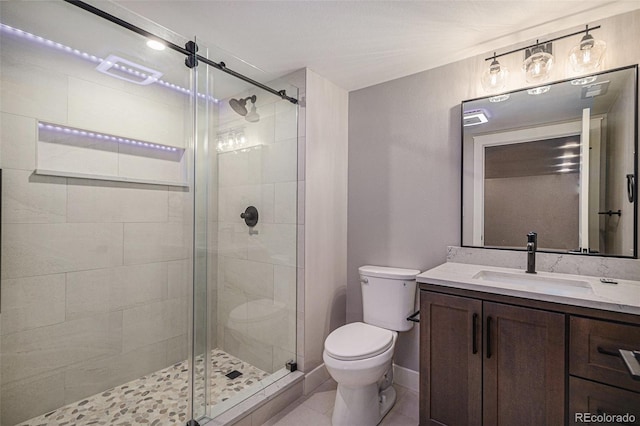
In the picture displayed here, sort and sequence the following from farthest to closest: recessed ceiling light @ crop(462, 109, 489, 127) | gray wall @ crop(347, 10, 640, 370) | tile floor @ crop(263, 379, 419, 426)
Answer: gray wall @ crop(347, 10, 640, 370) < recessed ceiling light @ crop(462, 109, 489, 127) < tile floor @ crop(263, 379, 419, 426)

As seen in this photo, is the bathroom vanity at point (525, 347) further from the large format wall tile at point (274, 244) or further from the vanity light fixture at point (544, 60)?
the vanity light fixture at point (544, 60)

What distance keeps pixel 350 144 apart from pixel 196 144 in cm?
130

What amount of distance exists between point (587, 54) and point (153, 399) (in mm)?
3323

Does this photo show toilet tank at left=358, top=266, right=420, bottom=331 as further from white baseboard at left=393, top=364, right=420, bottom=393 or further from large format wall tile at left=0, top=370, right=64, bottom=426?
large format wall tile at left=0, top=370, right=64, bottom=426

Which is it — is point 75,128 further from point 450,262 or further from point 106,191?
point 450,262

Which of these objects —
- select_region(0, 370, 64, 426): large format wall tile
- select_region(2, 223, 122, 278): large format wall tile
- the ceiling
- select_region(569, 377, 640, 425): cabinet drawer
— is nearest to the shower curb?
select_region(0, 370, 64, 426): large format wall tile

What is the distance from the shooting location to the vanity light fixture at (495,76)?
186 cm

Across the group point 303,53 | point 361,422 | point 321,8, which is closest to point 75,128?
point 303,53

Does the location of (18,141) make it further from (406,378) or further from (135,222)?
(406,378)

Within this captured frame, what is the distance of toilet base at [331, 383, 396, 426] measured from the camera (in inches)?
68.0

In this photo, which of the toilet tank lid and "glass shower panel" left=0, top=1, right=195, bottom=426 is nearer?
"glass shower panel" left=0, top=1, right=195, bottom=426

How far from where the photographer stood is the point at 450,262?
2.03m

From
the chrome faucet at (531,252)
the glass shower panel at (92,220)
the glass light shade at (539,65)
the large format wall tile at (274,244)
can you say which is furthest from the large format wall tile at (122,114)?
the chrome faucet at (531,252)

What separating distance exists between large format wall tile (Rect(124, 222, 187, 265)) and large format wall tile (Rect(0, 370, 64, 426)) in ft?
2.53
